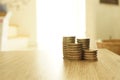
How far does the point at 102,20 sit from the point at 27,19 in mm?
1627

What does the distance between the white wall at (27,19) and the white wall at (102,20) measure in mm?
1187

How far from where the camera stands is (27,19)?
5461mm

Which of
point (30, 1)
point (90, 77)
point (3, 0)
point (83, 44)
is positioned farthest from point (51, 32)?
point (90, 77)

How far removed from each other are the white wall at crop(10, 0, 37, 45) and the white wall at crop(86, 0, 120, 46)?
3.89 ft

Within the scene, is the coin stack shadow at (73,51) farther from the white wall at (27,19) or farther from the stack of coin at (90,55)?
the white wall at (27,19)

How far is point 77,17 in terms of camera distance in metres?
5.49

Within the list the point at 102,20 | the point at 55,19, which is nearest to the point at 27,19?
the point at 55,19

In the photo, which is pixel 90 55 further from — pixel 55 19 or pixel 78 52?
pixel 55 19

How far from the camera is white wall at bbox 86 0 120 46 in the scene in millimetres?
5211

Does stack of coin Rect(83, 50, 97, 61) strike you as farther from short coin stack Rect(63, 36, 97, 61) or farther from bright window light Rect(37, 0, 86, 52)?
bright window light Rect(37, 0, 86, 52)

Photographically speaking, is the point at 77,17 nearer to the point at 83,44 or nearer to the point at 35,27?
the point at 35,27

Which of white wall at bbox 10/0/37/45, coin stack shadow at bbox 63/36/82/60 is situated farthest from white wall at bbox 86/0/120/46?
coin stack shadow at bbox 63/36/82/60

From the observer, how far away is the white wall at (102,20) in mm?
5211

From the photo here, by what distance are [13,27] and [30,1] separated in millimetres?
827
